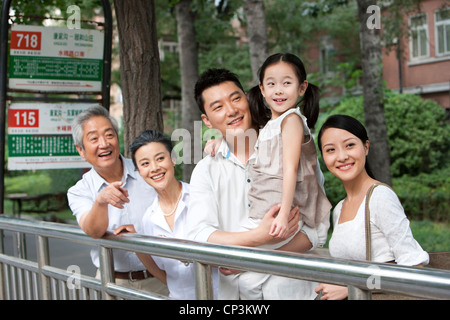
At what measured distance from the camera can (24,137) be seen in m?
5.20

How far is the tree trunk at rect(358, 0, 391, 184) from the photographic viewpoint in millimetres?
8555

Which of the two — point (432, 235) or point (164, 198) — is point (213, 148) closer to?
point (164, 198)

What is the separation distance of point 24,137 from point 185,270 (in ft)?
10.1

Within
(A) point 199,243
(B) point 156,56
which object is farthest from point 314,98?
(B) point 156,56

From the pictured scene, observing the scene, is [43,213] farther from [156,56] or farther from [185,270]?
[185,270]

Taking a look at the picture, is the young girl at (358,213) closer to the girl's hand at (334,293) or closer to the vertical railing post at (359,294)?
the girl's hand at (334,293)

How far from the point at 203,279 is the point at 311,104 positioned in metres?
0.86

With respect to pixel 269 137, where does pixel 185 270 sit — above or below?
below

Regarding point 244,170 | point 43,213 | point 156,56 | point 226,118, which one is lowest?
point 43,213

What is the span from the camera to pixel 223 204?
2383 mm

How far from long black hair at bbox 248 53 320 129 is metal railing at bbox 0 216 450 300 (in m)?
0.65

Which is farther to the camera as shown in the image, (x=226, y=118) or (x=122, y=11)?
(x=122, y=11)
